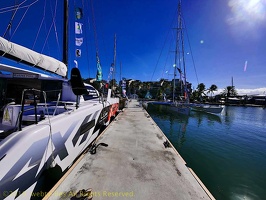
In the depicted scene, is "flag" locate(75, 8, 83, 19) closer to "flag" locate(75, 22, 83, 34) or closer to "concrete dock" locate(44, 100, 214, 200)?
"flag" locate(75, 22, 83, 34)

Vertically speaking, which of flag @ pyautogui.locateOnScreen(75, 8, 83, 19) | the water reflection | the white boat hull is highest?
flag @ pyautogui.locateOnScreen(75, 8, 83, 19)

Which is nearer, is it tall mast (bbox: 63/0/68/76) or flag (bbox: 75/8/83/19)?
tall mast (bbox: 63/0/68/76)

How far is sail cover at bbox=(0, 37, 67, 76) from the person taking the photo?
2.80 m

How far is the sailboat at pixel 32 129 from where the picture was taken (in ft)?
5.84

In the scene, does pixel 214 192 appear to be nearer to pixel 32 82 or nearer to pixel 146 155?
pixel 146 155

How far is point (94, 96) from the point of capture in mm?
6926

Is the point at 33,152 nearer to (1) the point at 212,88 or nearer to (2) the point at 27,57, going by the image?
(2) the point at 27,57

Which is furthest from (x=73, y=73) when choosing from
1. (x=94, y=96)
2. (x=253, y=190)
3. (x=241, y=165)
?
(x=241, y=165)

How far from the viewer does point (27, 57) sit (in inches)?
130

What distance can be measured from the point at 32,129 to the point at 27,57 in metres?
2.10

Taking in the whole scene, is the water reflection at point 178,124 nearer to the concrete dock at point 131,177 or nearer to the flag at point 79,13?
the concrete dock at point 131,177

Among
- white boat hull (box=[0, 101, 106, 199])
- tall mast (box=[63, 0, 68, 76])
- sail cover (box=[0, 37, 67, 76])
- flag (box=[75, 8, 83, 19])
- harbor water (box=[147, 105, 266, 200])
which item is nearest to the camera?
white boat hull (box=[0, 101, 106, 199])

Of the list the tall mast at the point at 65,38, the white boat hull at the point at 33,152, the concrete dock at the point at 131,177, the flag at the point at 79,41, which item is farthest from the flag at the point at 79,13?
the concrete dock at the point at 131,177

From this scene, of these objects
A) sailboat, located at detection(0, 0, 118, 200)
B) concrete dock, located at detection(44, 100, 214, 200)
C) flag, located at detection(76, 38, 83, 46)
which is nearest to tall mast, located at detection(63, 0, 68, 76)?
flag, located at detection(76, 38, 83, 46)
